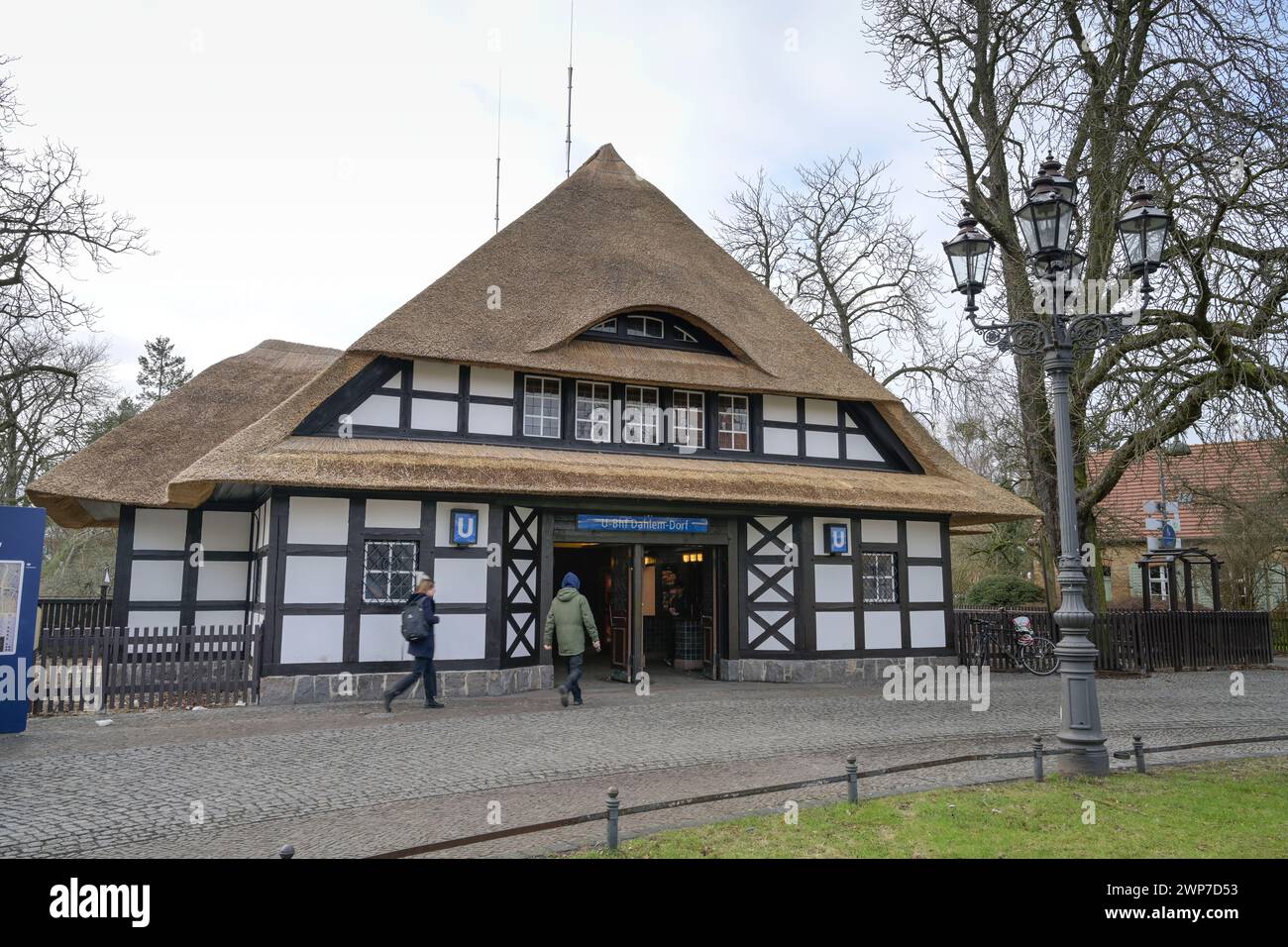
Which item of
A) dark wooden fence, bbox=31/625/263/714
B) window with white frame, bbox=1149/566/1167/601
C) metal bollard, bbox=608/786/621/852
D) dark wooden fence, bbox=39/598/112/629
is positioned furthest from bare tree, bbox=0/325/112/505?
window with white frame, bbox=1149/566/1167/601

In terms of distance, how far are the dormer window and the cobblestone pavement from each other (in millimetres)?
6523

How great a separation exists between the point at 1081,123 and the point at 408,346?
34.7 feet

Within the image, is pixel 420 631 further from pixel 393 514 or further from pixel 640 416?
pixel 640 416

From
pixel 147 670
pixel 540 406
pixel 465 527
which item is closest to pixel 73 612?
pixel 147 670

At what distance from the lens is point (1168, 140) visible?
11.5 metres

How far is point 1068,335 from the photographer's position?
25.8 feet

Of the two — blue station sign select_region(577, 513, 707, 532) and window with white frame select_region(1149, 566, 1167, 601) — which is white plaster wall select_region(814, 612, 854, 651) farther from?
window with white frame select_region(1149, 566, 1167, 601)

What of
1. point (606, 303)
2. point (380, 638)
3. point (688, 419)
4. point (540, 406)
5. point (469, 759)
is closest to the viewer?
point (469, 759)

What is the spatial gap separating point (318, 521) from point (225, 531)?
4839mm

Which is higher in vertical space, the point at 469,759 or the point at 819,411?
the point at 819,411

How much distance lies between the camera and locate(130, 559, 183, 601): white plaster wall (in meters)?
15.4
